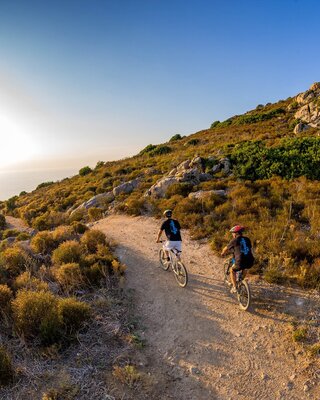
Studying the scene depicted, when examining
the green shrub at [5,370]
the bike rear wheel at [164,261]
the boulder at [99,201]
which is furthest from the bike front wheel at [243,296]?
the boulder at [99,201]

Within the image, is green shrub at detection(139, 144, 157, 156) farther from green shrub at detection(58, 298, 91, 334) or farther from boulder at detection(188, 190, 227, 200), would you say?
green shrub at detection(58, 298, 91, 334)

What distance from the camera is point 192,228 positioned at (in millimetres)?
13703

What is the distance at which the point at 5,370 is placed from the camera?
554 cm

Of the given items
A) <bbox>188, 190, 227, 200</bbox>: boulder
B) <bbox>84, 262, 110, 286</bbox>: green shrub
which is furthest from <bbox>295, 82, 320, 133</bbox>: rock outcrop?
<bbox>84, 262, 110, 286</bbox>: green shrub

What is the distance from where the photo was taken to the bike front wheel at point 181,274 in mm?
8797

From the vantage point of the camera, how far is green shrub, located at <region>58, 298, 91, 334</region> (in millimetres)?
6836

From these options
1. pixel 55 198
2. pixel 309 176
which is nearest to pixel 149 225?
pixel 309 176

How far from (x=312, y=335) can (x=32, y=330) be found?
646 cm

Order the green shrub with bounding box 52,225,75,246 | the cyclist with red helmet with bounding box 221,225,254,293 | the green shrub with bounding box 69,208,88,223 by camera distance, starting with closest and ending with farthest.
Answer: the cyclist with red helmet with bounding box 221,225,254,293 < the green shrub with bounding box 52,225,75,246 < the green shrub with bounding box 69,208,88,223

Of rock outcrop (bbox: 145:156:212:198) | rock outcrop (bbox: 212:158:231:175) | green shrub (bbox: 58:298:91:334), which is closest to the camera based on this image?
green shrub (bbox: 58:298:91:334)

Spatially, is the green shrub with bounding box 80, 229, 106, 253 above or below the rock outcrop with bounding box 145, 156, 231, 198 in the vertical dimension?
below

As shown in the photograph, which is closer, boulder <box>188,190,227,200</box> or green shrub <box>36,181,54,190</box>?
boulder <box>188,190,227,200</box>

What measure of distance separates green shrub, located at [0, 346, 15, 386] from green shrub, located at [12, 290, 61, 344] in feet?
2.94

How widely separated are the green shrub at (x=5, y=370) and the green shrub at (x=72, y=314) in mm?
1333
